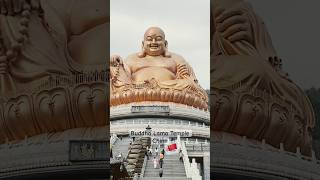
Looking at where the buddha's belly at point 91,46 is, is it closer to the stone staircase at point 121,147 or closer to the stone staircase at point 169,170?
the stone staircase at point 169,170

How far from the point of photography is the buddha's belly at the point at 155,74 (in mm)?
11773

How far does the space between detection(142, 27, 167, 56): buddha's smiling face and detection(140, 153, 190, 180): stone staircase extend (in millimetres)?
3418

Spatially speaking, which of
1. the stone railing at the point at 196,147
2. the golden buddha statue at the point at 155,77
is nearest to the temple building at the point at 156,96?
the golden buddha statue at the point at 155,77

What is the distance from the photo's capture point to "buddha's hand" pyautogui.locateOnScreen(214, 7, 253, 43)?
7.86m

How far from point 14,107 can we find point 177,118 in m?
5.09

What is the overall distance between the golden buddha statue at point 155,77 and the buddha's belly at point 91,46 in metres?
3.72

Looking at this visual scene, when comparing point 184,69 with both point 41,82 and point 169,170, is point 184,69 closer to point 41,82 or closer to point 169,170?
point 169,170

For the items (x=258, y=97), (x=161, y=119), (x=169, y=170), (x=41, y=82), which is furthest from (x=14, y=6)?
(x=161, y=119)

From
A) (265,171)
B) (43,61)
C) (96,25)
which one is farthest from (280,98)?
(43,61)

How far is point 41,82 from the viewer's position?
7.49m

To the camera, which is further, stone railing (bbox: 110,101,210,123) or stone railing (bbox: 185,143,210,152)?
stone railing (bbox: 110,101,210,123)

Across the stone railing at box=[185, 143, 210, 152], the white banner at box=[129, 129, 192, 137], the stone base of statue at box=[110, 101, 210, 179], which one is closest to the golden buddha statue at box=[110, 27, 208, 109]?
the stone base of statue at box=[110, 101, 210, 179]

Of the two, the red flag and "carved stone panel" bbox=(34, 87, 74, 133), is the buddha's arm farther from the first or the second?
"carved stone panel" bbox=(34, 87, 74, 133)

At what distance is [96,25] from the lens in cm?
789
